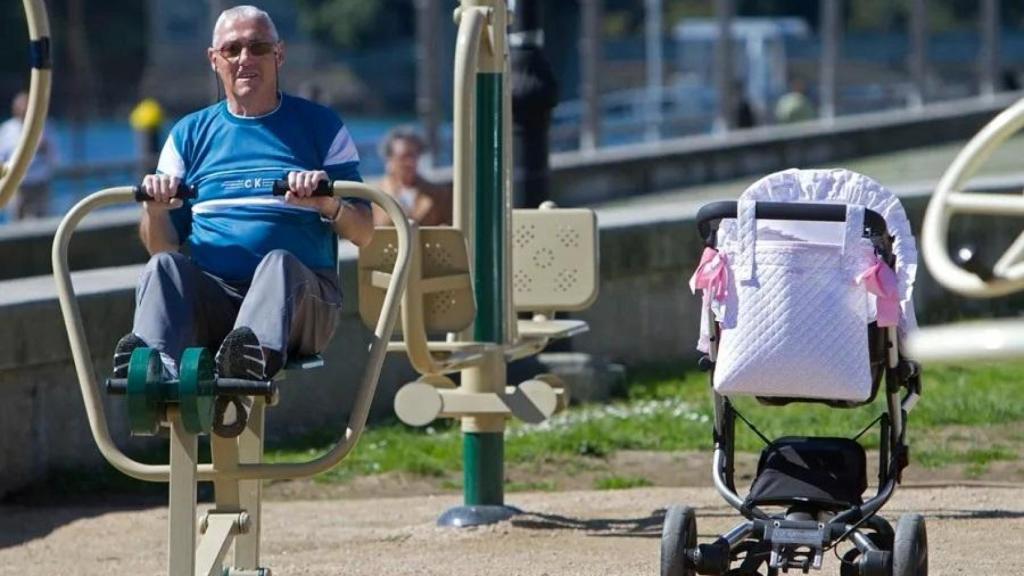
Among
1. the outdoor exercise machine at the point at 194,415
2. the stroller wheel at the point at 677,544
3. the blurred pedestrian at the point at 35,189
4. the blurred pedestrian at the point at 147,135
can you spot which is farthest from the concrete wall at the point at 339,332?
the blurred pedestrian at the point at 147,135

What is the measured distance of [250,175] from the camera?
21.9 ft

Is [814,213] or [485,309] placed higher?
[814,213]

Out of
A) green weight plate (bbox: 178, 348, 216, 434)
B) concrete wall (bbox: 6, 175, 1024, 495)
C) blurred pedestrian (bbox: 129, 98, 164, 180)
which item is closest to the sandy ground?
concrete wall (bbox: 6, 175, 1024, 495)

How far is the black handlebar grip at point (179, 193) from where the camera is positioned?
636 centimetres

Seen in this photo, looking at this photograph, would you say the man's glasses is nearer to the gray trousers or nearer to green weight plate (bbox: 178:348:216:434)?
the gray trousers

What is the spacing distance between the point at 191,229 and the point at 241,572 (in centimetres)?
103

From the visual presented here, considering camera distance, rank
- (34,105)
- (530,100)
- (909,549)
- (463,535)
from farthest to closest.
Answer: (530,100) < (463,535) < (34,105) < (909,549)

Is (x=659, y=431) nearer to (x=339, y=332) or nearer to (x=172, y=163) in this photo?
(x=339, y=332)

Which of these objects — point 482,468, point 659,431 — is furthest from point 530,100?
point 482,468

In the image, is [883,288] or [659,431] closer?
[883,288]

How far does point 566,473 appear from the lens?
10.1 meters

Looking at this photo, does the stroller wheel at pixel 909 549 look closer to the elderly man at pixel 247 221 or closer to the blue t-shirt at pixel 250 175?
the elderly man at pixel 247 221

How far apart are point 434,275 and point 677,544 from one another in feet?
5.11

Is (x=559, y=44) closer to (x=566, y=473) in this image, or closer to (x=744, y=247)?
(x=566, y=473)
